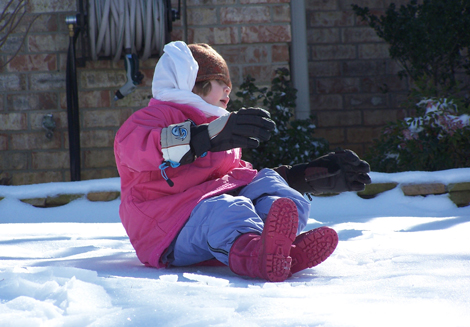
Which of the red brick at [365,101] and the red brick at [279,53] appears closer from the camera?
the red brick at [279,53]

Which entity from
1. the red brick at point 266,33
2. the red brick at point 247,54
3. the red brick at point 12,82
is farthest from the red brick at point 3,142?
the red brick at point 266,33

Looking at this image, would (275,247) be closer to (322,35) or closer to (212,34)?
(212,34)

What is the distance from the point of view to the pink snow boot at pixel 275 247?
4.55ft

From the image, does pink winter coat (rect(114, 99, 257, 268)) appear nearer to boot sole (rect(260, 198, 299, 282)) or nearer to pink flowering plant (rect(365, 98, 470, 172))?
boot sole (rect(260, 198, 299, 282))

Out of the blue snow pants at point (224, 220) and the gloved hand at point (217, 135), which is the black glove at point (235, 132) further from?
the blue snow pants at point (224, 220)

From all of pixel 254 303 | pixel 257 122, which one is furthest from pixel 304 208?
pixel 254 303

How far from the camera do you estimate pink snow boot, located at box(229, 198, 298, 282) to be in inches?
54.6

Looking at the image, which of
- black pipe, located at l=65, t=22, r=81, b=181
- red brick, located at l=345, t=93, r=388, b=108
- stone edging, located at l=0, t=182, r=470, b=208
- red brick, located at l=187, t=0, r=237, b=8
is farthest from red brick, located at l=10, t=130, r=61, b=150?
red brick, located at l=345, t=93, r=388, b=108

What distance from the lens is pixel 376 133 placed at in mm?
5879

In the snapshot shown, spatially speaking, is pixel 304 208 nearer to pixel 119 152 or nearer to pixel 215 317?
pixel 119 152

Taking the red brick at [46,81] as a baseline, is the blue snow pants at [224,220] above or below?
below

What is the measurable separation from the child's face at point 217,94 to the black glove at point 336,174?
16.7 inches

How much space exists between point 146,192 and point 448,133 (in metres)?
2.57

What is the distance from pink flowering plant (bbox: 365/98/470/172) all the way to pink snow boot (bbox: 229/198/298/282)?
8.34ft
